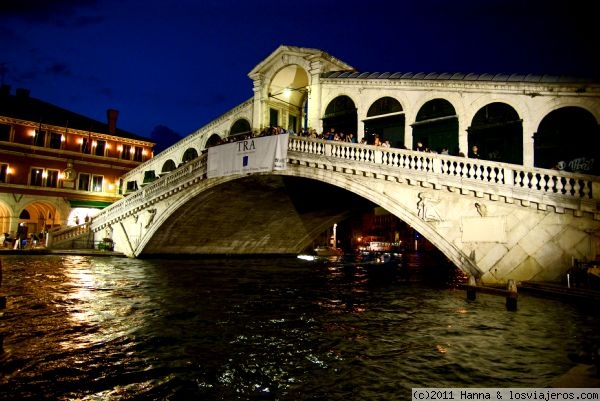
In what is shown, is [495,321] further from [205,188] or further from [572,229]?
[205,188]

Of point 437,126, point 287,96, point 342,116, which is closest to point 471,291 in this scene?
point 437,126

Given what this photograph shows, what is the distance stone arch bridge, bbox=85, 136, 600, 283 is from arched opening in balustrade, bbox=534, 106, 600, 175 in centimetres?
125

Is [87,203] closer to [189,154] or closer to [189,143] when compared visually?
[189,154]

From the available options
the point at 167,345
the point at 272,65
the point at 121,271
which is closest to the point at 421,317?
the point at 167,345

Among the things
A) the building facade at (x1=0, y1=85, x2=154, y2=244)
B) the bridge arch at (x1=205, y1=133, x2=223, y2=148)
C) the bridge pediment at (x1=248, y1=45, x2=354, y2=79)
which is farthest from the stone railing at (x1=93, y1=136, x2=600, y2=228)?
the building facade at (x1=0, y1=85, x2=154, y2=244)

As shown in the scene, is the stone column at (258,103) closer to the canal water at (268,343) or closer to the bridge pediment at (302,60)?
the bridge pediment at (302,60)

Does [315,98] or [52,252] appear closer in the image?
[315,98]

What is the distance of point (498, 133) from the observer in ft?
51.6

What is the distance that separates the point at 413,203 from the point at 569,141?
6.09 m

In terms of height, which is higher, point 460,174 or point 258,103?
point 258,103

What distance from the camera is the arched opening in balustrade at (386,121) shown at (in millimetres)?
18258

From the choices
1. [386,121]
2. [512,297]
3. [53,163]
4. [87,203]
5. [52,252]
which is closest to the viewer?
[512,297]

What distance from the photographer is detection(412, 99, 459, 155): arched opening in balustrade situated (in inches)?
656

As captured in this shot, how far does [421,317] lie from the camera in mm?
8977
